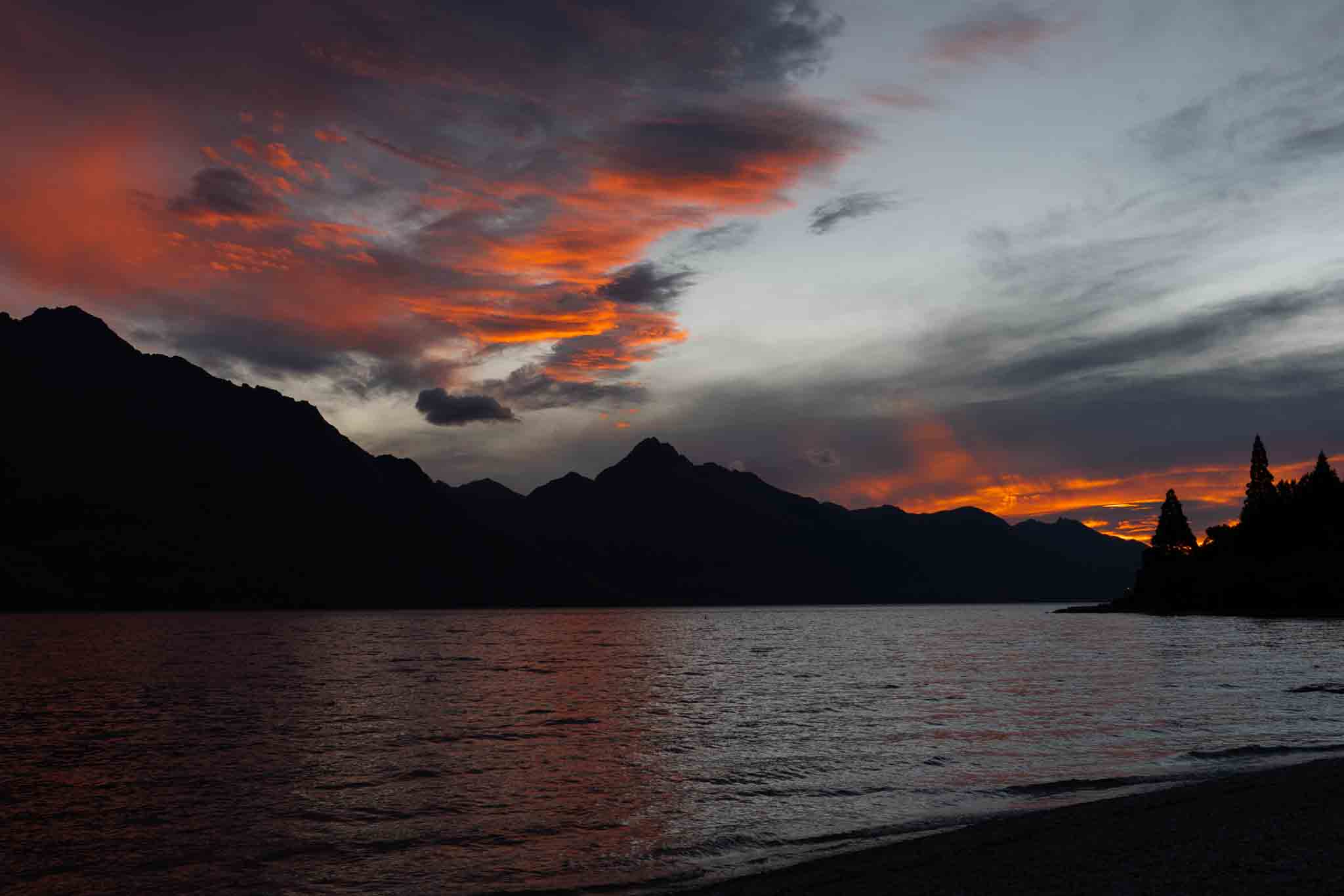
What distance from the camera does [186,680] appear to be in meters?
64.6

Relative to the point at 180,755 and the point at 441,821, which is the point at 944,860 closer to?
the point at 441,821

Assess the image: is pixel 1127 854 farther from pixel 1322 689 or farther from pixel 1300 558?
pixel 1300 558

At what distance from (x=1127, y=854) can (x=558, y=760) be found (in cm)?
2035

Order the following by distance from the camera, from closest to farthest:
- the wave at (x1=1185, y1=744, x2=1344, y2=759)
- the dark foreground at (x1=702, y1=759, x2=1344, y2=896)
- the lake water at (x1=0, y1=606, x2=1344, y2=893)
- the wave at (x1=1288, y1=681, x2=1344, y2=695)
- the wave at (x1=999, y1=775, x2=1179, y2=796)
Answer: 1. the dark foreground at (x1=702, y1=759, x2=1344, y2=896)
2. the lake water at (x1=0, y1=606, x2=1344, y2=893)
3. the wave at (x1=999, y1=775, x2=1179, y2=796)
4. the wave at (x1=1185, y1=744, x2=1344, y2=759)
5. the wave at (x1=1288, y1=681, x2=1344, y2=695)

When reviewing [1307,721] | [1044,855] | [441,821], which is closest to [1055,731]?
[1307,721]

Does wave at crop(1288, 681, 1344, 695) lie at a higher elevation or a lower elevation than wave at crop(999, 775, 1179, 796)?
lower

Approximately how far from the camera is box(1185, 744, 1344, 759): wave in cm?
3064

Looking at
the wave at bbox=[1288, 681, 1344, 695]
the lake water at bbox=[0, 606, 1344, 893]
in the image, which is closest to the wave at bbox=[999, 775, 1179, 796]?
the lake water at bbox=[0, 606, 1344, 893]

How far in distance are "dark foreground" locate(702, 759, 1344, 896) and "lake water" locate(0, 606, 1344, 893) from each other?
95.5 inches

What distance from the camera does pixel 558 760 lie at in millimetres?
31547

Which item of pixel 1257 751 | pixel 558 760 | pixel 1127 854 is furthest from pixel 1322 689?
pixel 1127 854

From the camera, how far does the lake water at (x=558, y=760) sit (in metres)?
19.5

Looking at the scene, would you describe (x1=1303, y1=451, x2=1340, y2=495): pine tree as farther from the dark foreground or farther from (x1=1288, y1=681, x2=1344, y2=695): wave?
the dark foreground

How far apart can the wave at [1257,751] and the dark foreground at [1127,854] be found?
9.55 meters
